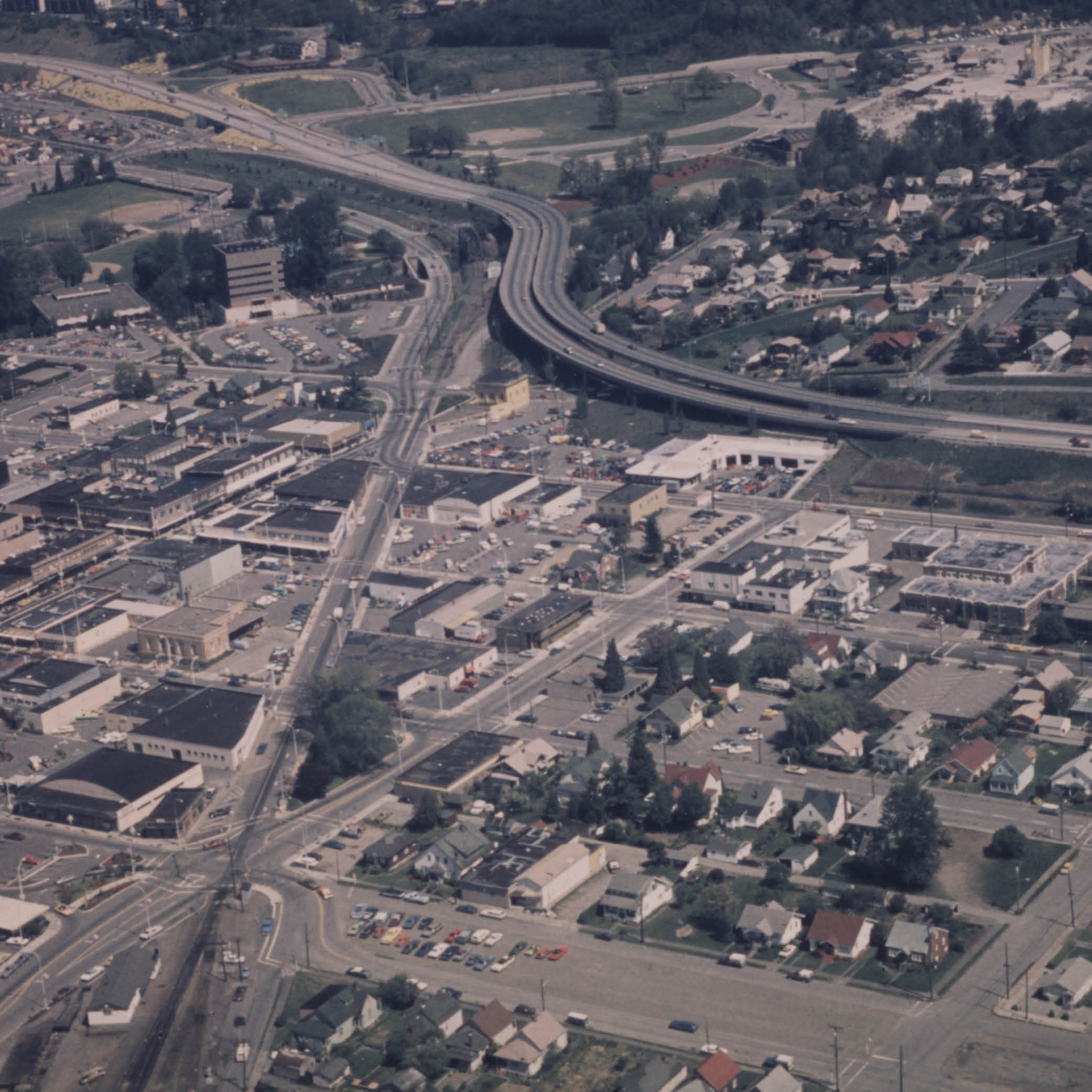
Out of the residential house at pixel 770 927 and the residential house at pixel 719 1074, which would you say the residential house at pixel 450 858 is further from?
the residential house at pixel 719 1074

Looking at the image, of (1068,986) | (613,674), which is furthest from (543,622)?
(1068,986)

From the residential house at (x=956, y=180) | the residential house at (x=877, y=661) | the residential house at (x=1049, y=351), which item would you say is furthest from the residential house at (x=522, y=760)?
the residential house at (x=956, y=180)

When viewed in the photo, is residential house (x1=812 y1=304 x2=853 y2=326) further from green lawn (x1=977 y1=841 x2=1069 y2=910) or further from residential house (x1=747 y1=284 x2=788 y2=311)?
green lawn (x1=977 y1=841 x2=1069 y2=910)

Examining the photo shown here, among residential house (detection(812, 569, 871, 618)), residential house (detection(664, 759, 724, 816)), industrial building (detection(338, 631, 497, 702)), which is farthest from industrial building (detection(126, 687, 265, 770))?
residential house (detection(812, 569, 871, 618))

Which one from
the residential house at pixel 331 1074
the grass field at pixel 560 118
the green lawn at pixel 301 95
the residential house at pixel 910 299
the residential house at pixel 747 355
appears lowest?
the residential house at pixel 331 1074

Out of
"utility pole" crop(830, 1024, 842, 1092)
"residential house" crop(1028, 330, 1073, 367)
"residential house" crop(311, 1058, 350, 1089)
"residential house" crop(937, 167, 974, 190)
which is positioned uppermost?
"residential house" crop(937, 167, 974, 190)
